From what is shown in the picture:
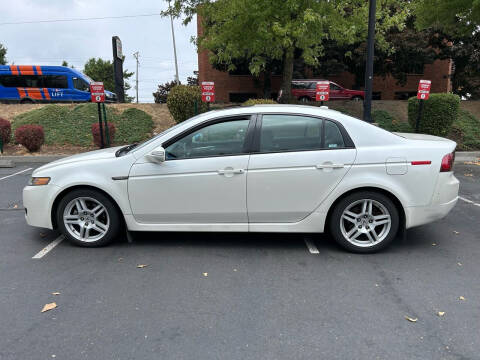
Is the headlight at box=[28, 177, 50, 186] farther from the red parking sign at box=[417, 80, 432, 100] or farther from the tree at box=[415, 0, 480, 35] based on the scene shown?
the tree at box=[415, 0, 480, 35]

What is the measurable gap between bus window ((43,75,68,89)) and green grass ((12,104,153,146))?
6270mm

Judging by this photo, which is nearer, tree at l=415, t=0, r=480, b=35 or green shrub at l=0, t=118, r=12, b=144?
tree at l=415, t=0, r=480, b=35

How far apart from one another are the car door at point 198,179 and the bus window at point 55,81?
2033 centimetres

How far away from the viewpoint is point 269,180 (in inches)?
161

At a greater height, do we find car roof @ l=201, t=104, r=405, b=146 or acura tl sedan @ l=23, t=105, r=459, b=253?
car roof @ l=201, t=104, r=405, b=146

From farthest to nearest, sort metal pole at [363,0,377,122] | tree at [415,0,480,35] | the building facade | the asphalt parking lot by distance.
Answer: the building facade → tree at [415,0,480,35] → metal pole at [363,0,377,122] → the asphalt parking lot

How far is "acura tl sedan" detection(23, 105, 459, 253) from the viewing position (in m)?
4.09

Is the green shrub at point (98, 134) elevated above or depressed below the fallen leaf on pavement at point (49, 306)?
above

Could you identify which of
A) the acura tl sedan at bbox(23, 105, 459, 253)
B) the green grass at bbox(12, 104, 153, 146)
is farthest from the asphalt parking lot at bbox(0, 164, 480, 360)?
the green grass at bbox(12, 104, 153, 146)

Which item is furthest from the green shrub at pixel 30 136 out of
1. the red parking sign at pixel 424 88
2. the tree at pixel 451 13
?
the tree at pixel 451 13

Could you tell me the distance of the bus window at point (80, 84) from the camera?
21.9 m

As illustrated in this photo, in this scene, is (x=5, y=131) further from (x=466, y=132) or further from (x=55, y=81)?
(x=466, y=132)

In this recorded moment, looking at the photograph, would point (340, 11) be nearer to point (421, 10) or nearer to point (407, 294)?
point (421, 10)

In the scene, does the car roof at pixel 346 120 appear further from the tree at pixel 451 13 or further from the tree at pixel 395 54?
the tree at pixel 395 54
